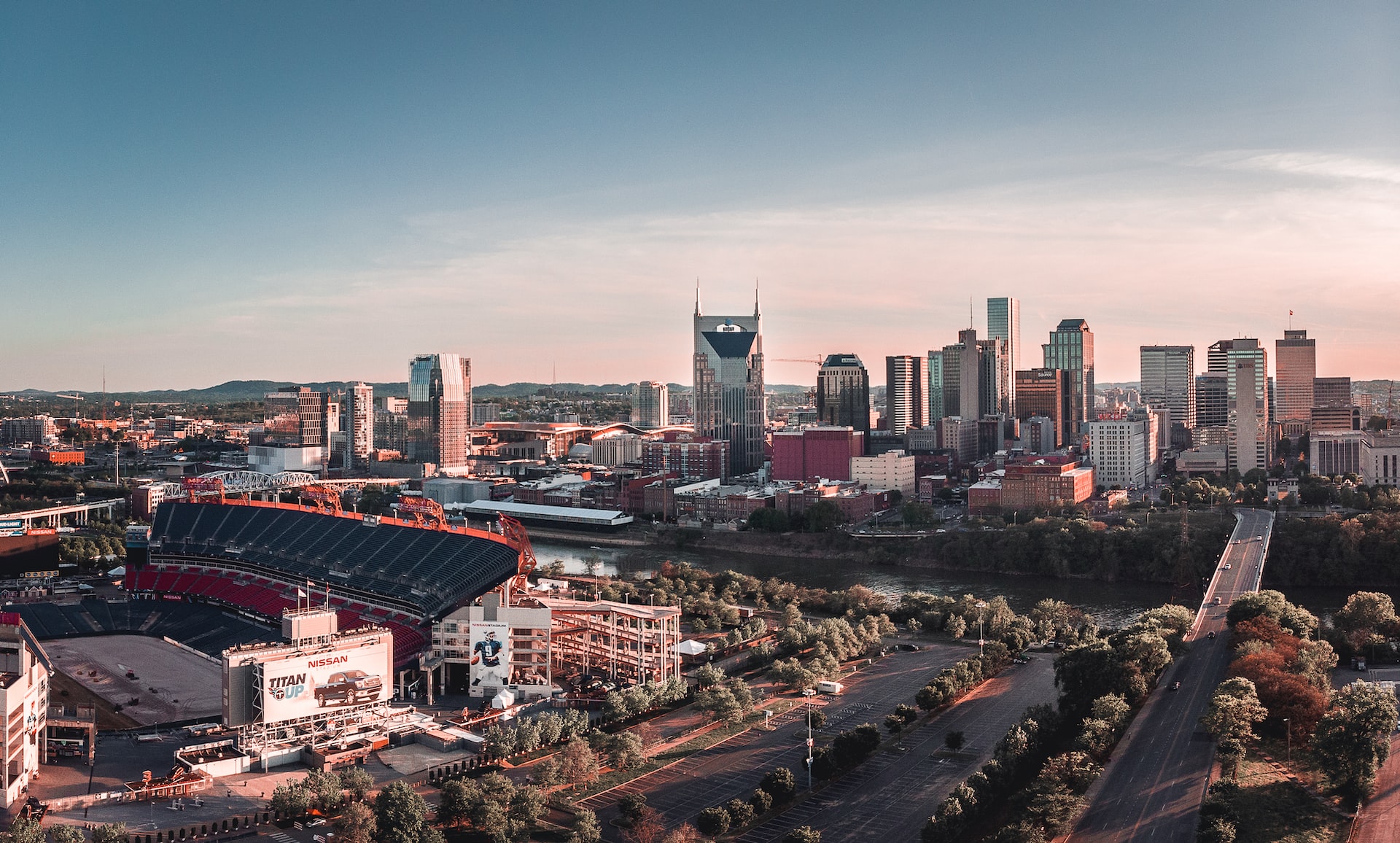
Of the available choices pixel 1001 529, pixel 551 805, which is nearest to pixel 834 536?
pixel 1001 529

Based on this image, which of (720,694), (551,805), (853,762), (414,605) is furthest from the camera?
(414,605)

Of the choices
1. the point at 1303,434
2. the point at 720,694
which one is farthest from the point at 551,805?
the point at 1303,434

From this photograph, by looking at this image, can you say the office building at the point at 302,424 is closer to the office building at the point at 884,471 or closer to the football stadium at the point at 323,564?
the office building at the point at 884,471

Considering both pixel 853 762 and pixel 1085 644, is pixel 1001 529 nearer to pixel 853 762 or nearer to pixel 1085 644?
pixel 1085 644

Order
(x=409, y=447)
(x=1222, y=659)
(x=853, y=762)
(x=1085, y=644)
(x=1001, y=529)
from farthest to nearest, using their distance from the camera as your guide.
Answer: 1. (x=409, y=447)
2. (x=1001, y=529)
3. (x=1222, y=659)
4. (x=1085, y=644)
5. (x=853, y=762)

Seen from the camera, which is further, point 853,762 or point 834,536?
point 834,536

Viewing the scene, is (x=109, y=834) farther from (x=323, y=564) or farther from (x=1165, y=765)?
(x=323, y=564)
